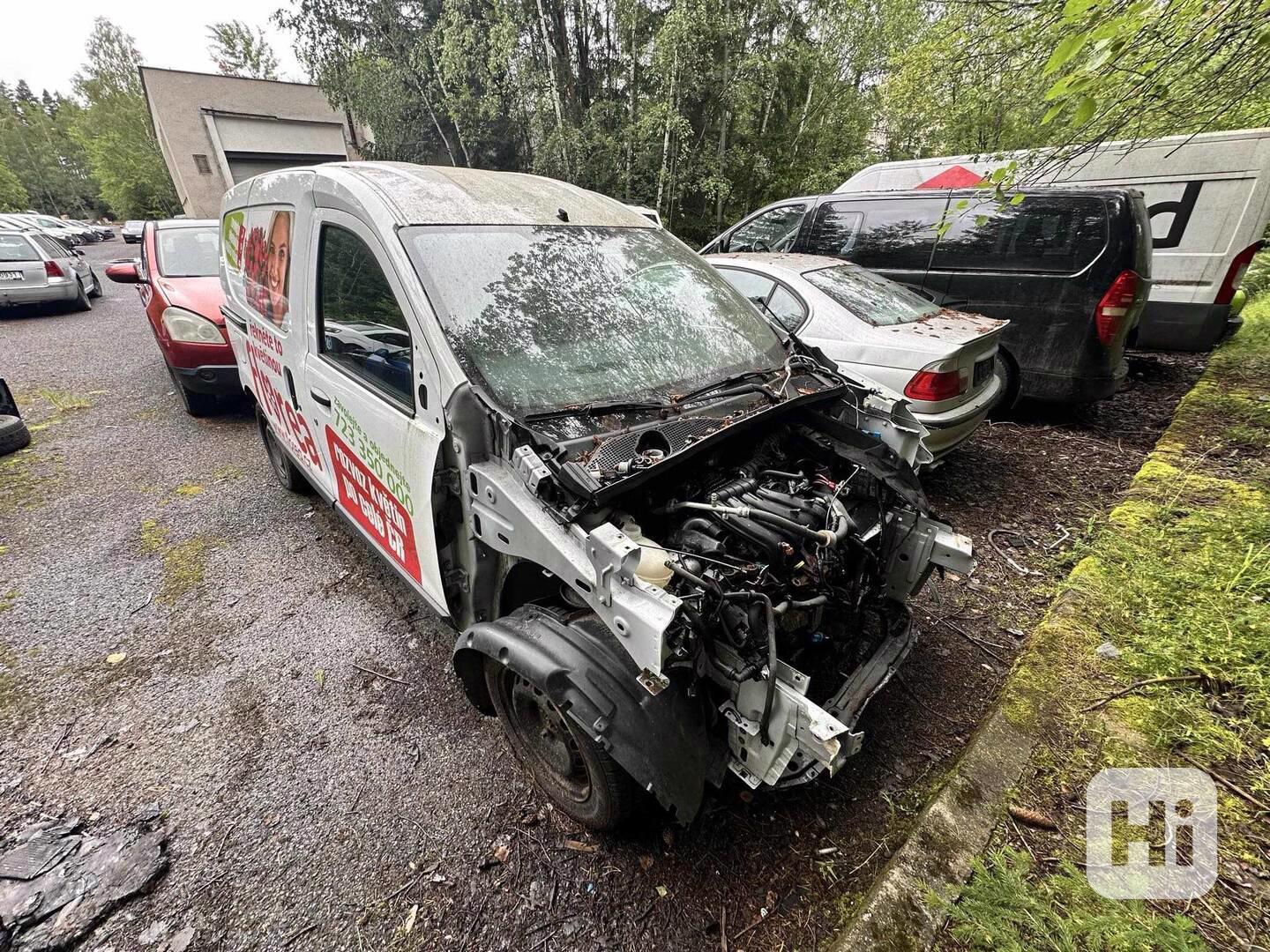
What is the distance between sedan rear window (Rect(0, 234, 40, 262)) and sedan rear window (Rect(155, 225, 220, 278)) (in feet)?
19.0

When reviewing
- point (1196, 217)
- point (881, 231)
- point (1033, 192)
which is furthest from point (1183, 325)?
point (881, 231)

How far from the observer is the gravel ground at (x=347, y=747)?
5.66ft

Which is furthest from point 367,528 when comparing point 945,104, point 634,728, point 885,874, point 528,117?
point 945,104

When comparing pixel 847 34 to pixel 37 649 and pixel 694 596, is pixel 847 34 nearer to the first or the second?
pixel 694 596

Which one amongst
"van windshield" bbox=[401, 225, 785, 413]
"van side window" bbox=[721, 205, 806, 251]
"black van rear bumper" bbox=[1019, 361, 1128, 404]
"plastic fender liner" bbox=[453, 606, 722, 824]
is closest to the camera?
"plastic fender liner" bbox=[453, 606, 722, 824]

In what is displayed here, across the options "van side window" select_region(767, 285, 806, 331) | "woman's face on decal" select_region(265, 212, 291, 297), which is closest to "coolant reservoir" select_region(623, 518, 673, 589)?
"woman's face on decal" select_region(265, 212, 291, 297)

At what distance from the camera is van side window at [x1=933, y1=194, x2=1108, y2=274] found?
13.8ft

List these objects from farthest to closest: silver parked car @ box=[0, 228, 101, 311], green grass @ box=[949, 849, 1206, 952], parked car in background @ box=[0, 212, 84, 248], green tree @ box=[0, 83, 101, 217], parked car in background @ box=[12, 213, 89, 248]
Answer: green tree @ box=[0, 83, 101, 217]
parked car in background @ box=[12, 213, 89, 248]
parked car in background @ box=[0, 212, 84, 248]
silver parked car @ box=[0, 228, 101, 311]
green grass @ box=[949, 849, 1206, 952]

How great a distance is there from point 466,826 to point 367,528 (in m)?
1.40

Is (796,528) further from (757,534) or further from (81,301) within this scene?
(81,301)

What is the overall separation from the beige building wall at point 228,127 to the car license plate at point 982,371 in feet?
80.4

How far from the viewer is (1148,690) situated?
7.04ft

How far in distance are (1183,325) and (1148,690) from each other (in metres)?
5.53

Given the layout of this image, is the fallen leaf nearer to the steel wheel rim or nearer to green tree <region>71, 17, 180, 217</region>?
the steel wheel rim
